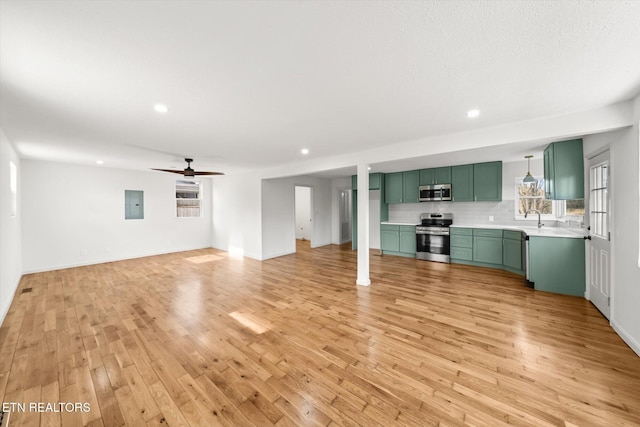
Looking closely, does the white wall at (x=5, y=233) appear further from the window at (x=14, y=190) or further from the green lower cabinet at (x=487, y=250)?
the green lower cabinet at (x=487, y=250)

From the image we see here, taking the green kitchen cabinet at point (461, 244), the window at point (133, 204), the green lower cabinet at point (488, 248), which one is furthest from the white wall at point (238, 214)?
the green lower cabinet at point (488, 248)

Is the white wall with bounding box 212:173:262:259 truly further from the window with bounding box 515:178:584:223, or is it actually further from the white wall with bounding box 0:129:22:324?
the window with bounding box 515:178:584:223

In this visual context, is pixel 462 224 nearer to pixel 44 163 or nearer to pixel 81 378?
pixel 81 378

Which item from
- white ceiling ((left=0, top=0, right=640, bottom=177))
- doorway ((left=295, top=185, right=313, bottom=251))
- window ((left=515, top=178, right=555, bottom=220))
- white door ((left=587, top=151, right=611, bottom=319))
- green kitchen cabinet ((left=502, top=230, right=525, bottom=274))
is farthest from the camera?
doorway ((left=295, top=185, right=313, bottom=251))

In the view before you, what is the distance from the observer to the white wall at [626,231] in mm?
2244

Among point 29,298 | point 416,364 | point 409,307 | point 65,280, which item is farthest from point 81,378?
point 65,280

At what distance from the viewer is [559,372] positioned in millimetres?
1979

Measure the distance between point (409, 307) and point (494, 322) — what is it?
38.1 inches

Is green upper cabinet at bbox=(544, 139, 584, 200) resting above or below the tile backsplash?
above

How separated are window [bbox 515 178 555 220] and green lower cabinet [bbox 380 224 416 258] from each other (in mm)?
2267

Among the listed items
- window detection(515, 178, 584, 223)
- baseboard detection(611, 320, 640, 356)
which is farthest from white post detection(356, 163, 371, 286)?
window detection(515, 178, 584, 223)

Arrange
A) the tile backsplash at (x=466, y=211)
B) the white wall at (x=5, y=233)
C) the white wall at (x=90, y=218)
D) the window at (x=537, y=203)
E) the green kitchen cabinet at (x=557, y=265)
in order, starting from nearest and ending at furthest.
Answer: the white wall at (x=5, y=233) < the green kitchen cabinet at (x=557, y=265) < the window at (x=537, y=203) < the white wall at (x=90, y=218) < the tile backsplash at (x=466, y=211)

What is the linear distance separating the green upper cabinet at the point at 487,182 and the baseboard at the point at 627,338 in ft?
9.97

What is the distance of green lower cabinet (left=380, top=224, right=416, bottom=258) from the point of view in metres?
6.23
